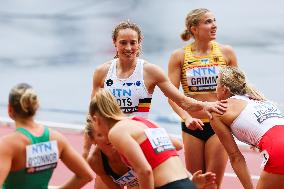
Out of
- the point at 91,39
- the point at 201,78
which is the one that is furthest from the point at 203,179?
the point at 91,39

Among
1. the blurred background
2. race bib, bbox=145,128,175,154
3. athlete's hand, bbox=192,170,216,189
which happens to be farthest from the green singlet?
the blurred background

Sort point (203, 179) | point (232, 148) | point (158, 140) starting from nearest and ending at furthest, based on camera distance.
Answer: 1. point (158, 140)
2. point (203, 179)
3. point (232, 148)

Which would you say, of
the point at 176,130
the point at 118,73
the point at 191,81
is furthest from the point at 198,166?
the point at 176,130

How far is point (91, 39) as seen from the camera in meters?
15.8

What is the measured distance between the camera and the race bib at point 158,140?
16.5 ft

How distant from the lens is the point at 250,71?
46.2 ft

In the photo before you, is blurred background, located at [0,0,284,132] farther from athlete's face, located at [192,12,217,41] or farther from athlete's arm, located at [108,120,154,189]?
athlete's arm, located at [108,120,154,189]

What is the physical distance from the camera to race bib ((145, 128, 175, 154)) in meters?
5.03

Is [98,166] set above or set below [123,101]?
below

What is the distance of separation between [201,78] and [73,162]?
274 cm

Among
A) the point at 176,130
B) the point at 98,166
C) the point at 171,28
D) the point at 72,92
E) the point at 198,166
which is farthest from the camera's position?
the point at 171,28

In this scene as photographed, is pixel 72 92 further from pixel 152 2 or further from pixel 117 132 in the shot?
pixel 117 132

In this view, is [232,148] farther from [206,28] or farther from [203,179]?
[206,28]

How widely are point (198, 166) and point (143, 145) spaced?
2.32m
